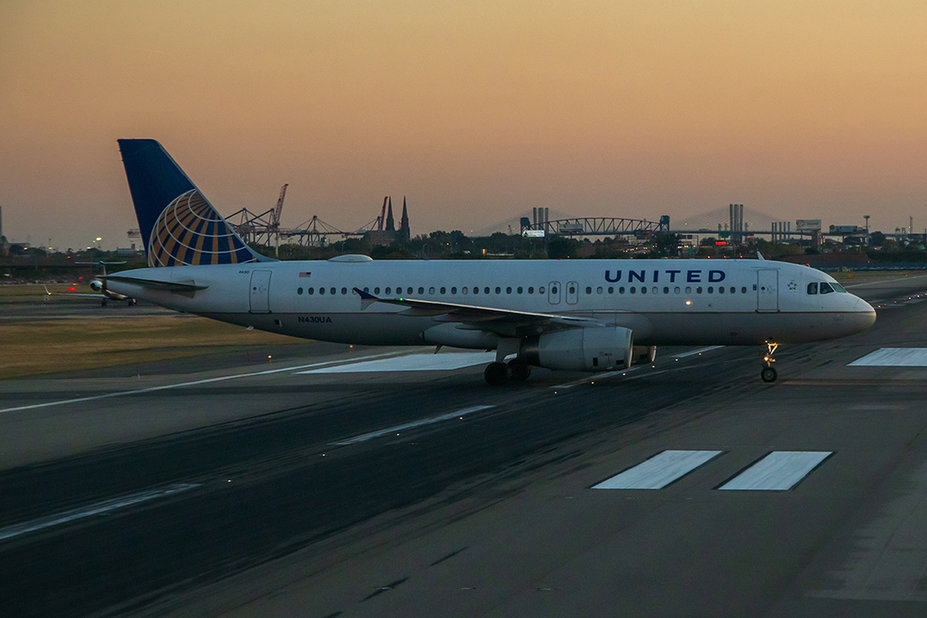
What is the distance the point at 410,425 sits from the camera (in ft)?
80.4

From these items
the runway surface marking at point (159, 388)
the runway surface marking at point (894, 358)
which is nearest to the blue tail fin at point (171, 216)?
the runway surface marking at point (159, 388)

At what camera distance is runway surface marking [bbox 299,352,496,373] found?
37531mm

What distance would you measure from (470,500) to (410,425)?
8.10 m

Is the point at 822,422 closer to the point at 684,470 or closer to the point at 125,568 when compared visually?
the point at 684,470

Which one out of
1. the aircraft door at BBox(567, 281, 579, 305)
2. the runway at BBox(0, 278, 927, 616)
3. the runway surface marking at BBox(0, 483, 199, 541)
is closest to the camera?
the runway at BBox(0, 278, 927, 616)

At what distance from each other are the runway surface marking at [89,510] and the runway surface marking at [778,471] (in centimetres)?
919

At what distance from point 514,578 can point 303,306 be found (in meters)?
23.7

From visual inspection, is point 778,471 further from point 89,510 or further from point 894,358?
point 894,358

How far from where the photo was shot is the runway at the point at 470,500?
11789mm

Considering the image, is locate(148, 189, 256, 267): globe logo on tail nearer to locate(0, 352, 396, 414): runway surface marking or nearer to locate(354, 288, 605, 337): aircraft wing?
locate(0, 352, 396, 414): runway surface marking

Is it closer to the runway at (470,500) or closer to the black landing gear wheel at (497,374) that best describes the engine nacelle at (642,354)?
the runway at (470,500)

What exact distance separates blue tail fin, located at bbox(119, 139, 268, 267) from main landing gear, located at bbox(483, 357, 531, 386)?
10.6 meters

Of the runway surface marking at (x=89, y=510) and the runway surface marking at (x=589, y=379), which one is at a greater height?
the runway surface marking at (x=89, y=510)

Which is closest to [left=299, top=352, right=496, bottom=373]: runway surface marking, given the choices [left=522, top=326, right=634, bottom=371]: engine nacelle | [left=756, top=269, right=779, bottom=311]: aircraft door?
[left=522, top=326, right=634, bottom=371]: engine nacelle
